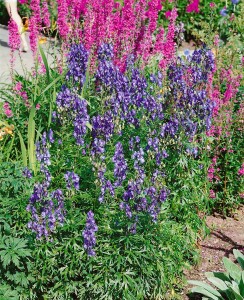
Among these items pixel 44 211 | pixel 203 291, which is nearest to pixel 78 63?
pixel 44 211

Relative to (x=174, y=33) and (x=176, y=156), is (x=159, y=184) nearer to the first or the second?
(x=176, y=156)

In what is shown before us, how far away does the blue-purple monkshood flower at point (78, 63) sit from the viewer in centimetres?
483

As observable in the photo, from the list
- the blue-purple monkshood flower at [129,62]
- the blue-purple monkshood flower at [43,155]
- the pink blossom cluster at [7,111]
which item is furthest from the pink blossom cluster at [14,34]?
the blue-purple monkshood flower at [43,155]

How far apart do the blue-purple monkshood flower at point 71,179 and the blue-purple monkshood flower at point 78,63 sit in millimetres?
1137

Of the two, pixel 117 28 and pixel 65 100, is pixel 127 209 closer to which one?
pixel 65 100

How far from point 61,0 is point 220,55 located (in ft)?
7.13

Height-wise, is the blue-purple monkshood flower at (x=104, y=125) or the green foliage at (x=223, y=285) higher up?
the blue-purple monkshood flower at (x=104, y=125)

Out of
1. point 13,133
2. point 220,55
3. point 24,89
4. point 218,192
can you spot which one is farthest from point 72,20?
point 218,192

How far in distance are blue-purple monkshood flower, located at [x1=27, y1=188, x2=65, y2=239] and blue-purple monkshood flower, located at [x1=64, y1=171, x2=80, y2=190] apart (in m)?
0.13

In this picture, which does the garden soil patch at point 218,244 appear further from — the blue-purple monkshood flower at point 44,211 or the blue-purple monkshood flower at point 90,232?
the blue-purple monkshood flower at point 44,211

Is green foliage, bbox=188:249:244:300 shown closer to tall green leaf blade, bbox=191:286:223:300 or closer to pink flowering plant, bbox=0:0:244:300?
tall green leaf blade, bbox=191:286:223:300

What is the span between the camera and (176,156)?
15.4 feet

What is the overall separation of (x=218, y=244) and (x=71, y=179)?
6.64ft

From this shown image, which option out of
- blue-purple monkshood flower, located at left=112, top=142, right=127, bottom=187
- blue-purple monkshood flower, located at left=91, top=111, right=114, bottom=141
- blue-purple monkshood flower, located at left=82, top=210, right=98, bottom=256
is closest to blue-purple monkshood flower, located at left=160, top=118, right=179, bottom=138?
blue-purple monkshood flower, located at left=91, top=111, right=114, bottom=141
